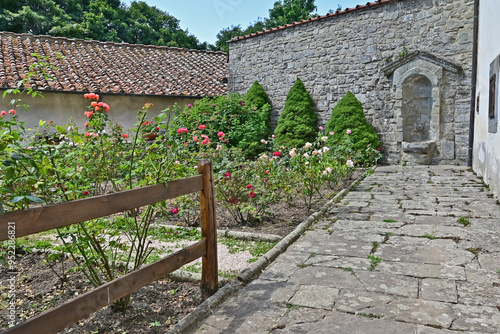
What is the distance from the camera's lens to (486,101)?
271 inches

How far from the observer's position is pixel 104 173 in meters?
3.07

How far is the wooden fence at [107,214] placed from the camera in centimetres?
158

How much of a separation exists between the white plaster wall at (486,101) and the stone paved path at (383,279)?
1091 millimetres

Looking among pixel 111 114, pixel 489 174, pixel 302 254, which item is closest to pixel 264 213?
pixel 302 254

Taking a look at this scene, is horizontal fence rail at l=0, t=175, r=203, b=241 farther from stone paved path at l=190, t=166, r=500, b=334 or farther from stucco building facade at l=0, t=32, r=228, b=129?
stucco building facade at l=0, t=32, r=228, b=129

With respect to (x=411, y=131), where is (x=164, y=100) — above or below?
above

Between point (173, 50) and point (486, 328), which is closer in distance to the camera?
point (486, 328)

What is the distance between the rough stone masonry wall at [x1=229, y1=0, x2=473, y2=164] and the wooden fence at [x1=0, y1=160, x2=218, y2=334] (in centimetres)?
827

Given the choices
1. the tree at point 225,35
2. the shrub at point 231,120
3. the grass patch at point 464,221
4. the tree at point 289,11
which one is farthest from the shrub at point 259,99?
the tree at point 225,35

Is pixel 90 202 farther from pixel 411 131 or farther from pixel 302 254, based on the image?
pixel 411 131

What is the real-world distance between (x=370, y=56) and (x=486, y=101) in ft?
12.6

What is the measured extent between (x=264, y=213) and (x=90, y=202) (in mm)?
3207

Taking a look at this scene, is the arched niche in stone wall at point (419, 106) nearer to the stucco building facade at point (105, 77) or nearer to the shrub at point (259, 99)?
the shrub at point (259, 99)

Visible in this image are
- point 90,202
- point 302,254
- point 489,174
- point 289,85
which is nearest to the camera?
point 90,202
